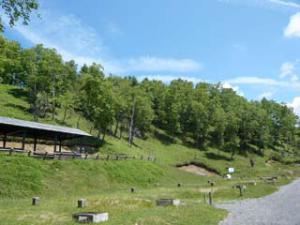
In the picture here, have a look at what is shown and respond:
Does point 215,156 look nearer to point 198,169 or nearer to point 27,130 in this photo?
point 198,169

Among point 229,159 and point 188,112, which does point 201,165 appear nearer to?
point 229,159

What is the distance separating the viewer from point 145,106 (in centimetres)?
9844

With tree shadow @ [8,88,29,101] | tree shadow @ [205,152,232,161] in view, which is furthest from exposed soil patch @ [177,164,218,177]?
tree shadow @ [8,88,29,101]

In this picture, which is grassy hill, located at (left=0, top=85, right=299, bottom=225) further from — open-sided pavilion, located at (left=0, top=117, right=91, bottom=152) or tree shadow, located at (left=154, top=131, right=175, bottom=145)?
→ tree shadow, located at (left=154, top=131, right=175, bottom=145)

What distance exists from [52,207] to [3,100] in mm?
63419

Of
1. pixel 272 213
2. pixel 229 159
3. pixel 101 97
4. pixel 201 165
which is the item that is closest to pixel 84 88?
pixel 101 97

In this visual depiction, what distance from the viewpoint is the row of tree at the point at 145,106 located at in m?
80.4

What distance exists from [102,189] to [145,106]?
185ft

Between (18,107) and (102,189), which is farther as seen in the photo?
(18,107)

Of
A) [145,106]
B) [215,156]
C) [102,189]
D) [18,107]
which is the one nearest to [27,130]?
[102,189]

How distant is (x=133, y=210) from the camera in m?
24.5

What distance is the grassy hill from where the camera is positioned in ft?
73.6

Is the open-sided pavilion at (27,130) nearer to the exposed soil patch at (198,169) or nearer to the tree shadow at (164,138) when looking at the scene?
the exposed soil patch at (198,169)

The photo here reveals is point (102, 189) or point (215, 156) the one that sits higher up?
point (215, 156)
